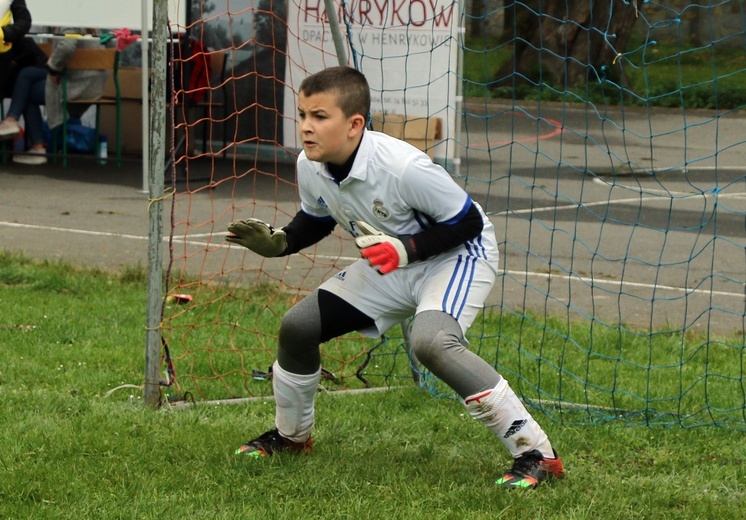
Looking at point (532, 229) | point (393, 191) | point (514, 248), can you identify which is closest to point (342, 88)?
point (393, 191)

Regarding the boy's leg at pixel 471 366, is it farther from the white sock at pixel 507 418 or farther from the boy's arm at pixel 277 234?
the boy's arm at pixel 277 234

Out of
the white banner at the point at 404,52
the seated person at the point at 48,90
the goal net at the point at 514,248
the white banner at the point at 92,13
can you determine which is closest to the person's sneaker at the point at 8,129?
the seated person at the point at 48,90

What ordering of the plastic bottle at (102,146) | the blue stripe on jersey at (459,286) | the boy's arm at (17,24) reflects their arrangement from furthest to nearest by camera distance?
the plastic bottle at (102,146)
the boy's arm at (17,24)
the blue stripe on jersey at (459,286)

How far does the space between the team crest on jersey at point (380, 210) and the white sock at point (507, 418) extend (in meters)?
0.73

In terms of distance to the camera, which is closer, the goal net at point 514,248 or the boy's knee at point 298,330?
the boy's knee at point 298,330

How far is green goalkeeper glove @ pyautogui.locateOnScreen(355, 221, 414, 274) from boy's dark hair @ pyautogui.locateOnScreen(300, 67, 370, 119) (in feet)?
1.70

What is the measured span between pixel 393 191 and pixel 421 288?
0.39 m

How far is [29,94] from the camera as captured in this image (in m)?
13.3

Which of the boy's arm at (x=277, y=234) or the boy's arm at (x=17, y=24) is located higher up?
the boy's arm at (x=17, y=24)

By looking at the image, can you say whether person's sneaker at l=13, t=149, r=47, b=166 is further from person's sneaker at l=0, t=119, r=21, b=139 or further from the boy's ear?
the boy's ear

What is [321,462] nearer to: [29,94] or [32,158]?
[29,94]

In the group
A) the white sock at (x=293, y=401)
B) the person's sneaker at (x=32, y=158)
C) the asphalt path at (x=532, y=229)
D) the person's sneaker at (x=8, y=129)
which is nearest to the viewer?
the white sock at (x=293, y=401)

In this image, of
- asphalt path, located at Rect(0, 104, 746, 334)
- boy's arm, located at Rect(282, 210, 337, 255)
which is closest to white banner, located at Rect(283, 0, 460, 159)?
asphalt path, located at Rect(0, 104, 746, 334)

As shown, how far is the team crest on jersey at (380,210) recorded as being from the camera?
4.13m
